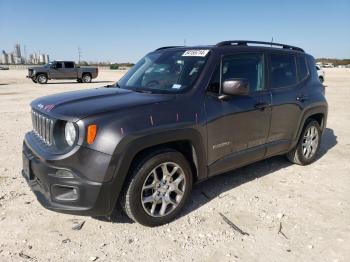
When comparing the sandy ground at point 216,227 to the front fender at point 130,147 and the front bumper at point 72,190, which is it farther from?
the front fender at point 130,147

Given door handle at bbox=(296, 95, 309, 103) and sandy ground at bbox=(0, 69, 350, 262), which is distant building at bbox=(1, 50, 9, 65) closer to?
sandy ground at bbox=(0, 69, 350, 262)

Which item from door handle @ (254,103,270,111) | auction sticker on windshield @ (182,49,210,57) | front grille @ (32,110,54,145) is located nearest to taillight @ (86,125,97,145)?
front grille @ (32,110,54,145)

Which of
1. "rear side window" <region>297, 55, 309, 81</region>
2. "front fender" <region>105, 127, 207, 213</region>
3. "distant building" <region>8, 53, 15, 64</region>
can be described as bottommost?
"distant building" <region>8, 53, 15, 64</region>

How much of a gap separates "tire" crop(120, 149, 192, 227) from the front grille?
2.90 ft

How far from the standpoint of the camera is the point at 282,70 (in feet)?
16.3

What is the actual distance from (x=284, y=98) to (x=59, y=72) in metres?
24.6

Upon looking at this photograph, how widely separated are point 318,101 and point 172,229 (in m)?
3.44

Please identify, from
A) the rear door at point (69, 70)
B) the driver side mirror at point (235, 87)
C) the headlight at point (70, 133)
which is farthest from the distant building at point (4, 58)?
the driver side mirror at point (235, 87)

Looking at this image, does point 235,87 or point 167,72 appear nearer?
point 235,87

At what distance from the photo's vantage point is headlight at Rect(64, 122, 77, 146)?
3116mm

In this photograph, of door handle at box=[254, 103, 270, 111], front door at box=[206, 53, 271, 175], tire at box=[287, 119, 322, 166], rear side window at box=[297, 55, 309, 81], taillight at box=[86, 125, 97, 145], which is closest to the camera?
taillight at box=[86, 125, 97, 145]

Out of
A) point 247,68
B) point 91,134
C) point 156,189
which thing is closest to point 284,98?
point 247,68

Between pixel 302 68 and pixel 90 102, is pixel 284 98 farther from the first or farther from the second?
pixel 90 102

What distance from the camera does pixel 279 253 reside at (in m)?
3.15
